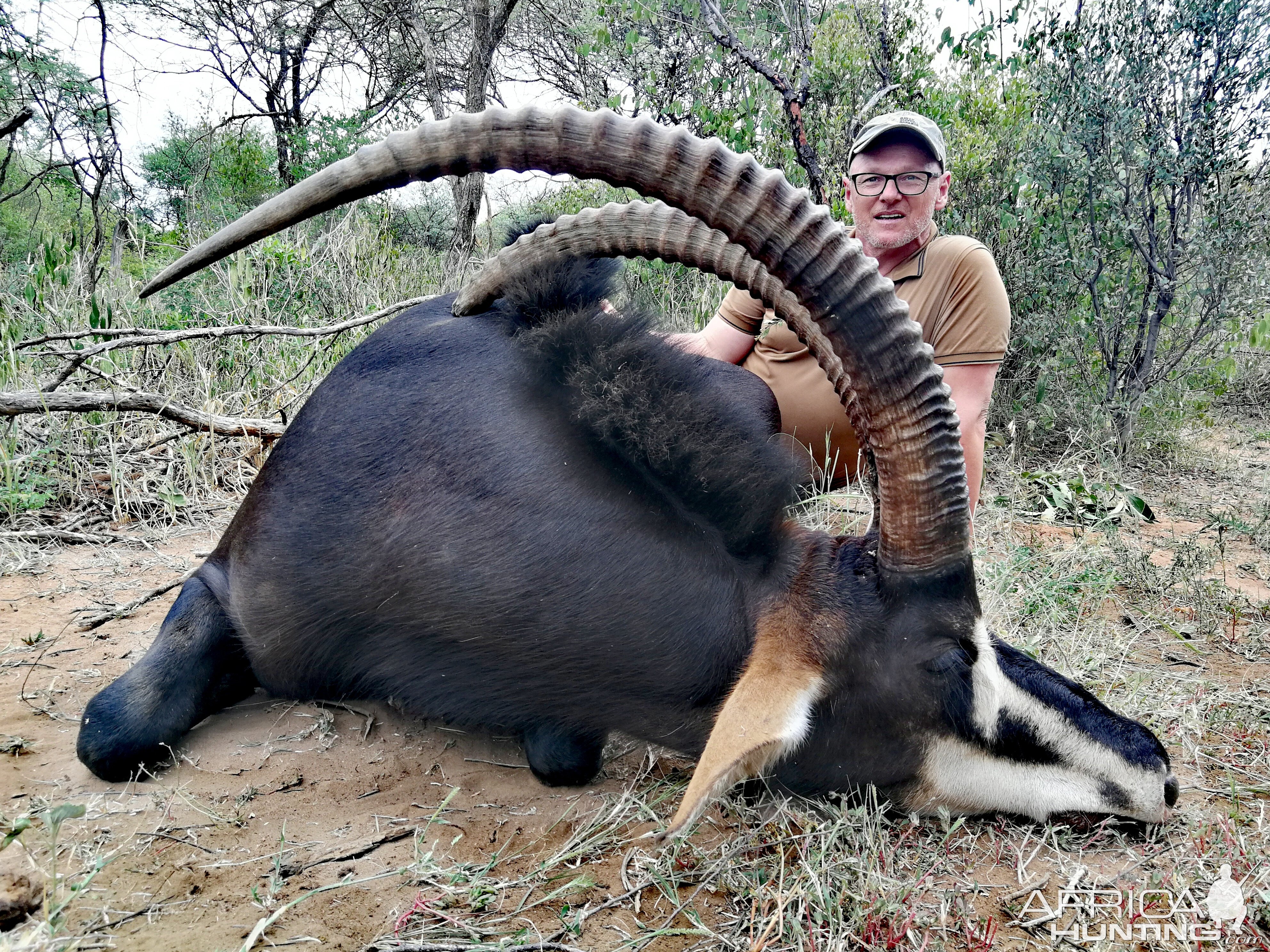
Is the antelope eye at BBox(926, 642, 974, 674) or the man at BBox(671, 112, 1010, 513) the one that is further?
the man at BBox(671, 112, 1010, 513)

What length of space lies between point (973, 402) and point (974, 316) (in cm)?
37

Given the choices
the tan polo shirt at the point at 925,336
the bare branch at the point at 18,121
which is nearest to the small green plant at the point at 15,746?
the tan polo shirt at the point at 925,336

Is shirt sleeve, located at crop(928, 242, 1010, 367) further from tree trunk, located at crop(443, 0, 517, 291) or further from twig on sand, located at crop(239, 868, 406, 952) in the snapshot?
tree trunk, located at crop(443, 0, 517, 291)

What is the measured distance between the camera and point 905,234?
3744mm

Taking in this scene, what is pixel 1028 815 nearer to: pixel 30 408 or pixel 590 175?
pixel 590 175

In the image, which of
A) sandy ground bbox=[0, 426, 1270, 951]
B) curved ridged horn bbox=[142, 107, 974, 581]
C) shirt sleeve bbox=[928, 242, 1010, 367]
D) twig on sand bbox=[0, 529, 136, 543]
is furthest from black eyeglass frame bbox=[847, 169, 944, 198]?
twig on sand bbox=[0, 529, 136, 543]

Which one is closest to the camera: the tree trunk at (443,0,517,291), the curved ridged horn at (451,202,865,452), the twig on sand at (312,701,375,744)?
the curved ridged horn at (451,202,865,452)

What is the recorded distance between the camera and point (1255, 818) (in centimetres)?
220

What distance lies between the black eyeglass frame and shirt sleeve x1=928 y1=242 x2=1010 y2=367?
349mm

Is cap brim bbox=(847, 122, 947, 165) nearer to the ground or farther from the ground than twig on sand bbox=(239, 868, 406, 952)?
farther from the ground

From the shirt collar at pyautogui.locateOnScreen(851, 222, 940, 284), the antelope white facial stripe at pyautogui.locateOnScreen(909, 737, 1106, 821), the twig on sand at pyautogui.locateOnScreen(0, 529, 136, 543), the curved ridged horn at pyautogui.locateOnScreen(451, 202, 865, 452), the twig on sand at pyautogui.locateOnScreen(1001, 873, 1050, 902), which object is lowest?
the twig on sand at pyautogui.locateOnScreen(1001, 873, 1050, 902)

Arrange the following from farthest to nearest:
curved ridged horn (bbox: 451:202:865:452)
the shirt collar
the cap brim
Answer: the shirt collar < the cap brim < curved ridged horn (bbox: 451:202:865:452)

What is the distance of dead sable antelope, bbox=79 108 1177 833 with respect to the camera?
6.32ft

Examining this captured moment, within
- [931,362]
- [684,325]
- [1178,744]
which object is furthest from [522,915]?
[684,325]
